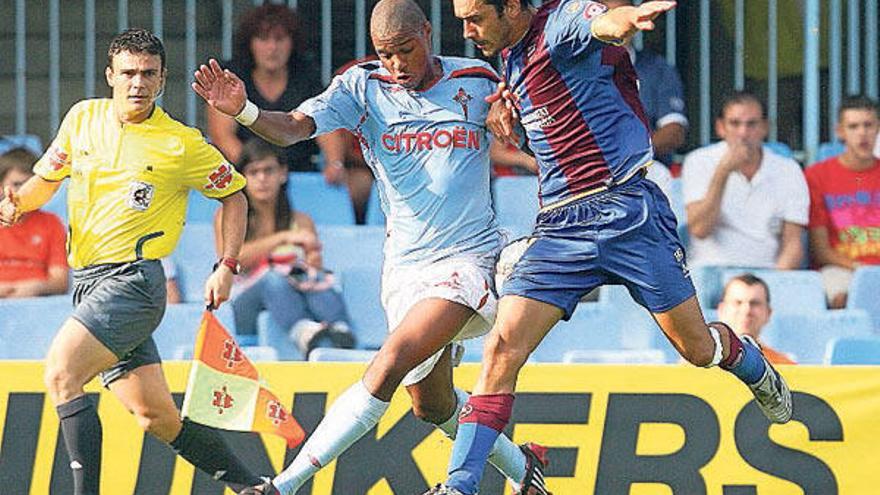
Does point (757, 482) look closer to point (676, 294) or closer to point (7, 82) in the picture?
point (676, 294)

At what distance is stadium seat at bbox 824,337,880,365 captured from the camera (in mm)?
10117

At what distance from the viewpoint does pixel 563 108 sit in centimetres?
765

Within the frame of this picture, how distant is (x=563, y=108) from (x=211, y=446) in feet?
7.36

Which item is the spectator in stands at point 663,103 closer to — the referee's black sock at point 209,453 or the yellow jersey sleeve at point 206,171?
the yellow jersey sleeve at point 206,171

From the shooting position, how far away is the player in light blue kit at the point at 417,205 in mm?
7973

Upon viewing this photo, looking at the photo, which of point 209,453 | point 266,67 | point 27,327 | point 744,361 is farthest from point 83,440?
point 266,67

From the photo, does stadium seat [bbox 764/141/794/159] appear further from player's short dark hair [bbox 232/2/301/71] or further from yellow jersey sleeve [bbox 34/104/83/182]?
yellow jersey sleeve [bbox 34/104/83/182]

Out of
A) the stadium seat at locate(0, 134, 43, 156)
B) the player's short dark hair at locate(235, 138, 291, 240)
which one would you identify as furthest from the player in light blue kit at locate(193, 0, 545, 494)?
the stadium seat at locate(0, 134, 43, 156)

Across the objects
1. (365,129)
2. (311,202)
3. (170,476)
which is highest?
(365,129)

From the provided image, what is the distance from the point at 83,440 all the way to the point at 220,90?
1.68 meters

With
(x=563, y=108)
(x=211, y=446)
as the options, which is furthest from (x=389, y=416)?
(x=563, y=108)

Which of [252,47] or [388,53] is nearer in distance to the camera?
[388,53]

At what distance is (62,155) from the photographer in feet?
28.6

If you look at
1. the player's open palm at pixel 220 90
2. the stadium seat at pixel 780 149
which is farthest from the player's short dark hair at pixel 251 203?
the player's open palm at pixel 220 90
